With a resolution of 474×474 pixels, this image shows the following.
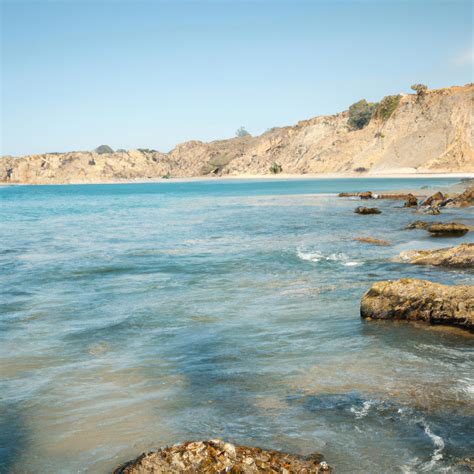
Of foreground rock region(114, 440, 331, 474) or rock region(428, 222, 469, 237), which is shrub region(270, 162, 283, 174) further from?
foreground rock region(114, 440, 331, 474)

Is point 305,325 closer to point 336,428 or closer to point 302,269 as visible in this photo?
point 336,428

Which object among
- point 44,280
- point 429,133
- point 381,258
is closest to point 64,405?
point 44,280

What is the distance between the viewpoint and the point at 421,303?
1013 cm

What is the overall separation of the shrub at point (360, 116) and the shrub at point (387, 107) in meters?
11.4

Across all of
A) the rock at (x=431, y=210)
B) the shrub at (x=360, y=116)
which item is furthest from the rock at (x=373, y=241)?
the shrub at (x=360, y=116)

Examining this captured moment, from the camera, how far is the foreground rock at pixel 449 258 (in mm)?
15273

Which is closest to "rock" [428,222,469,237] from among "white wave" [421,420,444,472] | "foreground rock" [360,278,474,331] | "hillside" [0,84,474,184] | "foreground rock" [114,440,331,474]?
"foreground rock" [360,278,474,331]

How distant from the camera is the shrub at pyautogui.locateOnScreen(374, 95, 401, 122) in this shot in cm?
14550

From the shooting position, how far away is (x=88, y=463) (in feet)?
17.7

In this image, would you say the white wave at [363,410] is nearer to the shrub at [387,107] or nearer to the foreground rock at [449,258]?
the foreground rock at [449,258]

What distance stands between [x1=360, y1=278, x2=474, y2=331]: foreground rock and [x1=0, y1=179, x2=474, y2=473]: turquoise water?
1.24ft

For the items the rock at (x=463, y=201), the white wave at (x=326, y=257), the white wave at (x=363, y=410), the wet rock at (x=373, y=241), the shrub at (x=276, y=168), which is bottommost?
the white wave at (x=326, y=257)

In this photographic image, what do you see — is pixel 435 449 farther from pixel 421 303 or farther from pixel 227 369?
pixel 421 303

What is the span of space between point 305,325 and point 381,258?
27.5 ft
